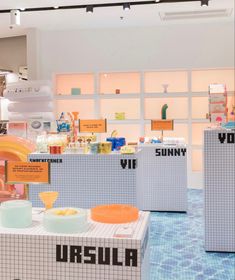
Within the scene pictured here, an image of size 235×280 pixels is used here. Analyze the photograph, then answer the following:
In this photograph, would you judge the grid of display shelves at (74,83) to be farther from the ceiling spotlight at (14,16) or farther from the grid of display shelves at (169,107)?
the ceiling spotlight at (14,16)

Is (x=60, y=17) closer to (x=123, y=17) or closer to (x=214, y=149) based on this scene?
(x=123, y=17)

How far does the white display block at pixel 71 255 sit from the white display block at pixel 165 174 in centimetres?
387

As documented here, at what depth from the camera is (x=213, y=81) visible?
8.44 meters

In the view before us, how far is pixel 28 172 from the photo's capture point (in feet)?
7.50

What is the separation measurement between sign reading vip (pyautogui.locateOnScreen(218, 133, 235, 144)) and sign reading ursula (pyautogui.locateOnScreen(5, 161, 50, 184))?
2.13 meters

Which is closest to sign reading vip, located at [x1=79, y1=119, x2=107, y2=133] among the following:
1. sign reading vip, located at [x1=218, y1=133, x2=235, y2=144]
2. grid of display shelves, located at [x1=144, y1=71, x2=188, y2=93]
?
sign reading vip, located at [x1=218, y1=133, x2=235, y2=144]

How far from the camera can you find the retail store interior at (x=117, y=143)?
179cm

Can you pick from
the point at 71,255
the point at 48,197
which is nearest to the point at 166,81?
the point at 48,197

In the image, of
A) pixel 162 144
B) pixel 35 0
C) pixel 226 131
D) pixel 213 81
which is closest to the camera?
pixel 226 131

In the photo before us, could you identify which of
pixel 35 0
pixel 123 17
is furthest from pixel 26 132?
pixel 123 17

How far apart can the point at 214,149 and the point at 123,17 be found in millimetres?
4686

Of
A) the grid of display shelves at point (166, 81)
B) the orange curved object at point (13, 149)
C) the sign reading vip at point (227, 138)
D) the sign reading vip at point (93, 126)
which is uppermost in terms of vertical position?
the grid of display shelves at point (166, 81)

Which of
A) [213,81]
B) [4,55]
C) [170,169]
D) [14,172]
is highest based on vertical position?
[4,55]

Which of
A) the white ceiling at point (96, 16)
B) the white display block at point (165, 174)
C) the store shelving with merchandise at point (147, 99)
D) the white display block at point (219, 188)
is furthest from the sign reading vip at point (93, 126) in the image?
the store shelving with merchandise at point (147, 99)
